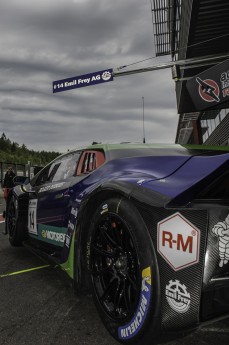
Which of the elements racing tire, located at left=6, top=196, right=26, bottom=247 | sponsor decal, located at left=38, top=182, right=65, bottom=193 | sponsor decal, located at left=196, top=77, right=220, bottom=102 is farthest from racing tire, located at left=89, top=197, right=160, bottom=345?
sponsor decal, located at left=196, top=77, right=220, bottom=102

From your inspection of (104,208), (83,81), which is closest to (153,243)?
(104,208)

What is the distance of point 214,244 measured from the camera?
5.89 feet

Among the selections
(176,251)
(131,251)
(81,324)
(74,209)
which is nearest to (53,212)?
(74,209)

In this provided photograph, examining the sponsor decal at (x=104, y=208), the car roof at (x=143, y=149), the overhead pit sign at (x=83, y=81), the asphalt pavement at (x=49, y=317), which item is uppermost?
the overhead pit sign at (x=83, y=81)

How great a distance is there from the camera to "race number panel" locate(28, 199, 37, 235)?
161 inches

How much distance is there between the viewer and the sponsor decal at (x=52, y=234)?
10.7 ft

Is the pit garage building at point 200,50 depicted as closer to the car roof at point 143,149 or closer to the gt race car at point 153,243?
the car roof at point 143,149

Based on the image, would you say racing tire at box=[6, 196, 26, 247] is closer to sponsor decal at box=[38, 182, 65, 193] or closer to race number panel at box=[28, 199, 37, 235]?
race number panel at box=[28, 199, 37, 235]

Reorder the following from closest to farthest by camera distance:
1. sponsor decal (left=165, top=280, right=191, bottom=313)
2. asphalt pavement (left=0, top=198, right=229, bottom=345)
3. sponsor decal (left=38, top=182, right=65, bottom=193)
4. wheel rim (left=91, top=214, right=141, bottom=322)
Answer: sponsor decal (left=165, top=280, right=191, bottom=313)
wheel rim (left=91, top=214, right=141, bottom=322)
asphalt pavement (left=0, top=198, right=229, bottom=345)
sponsor decal (left=38, top=182, right=65, bottom=193)

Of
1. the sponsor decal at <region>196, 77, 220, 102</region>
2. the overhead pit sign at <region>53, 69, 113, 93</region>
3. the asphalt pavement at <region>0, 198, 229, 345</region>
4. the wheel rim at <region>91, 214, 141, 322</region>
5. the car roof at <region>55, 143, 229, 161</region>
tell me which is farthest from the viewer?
the overhead pit sign at <region>53, 69, 113, 93</region>

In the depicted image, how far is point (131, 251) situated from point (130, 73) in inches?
602

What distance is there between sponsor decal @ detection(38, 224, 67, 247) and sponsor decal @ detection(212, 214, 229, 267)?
166 centimetres

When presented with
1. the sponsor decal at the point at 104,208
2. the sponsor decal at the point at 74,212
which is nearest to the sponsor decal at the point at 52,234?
the sponsor decal at the point at 74,212

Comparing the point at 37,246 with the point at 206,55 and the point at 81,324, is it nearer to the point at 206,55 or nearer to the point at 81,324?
the point at 81,324
